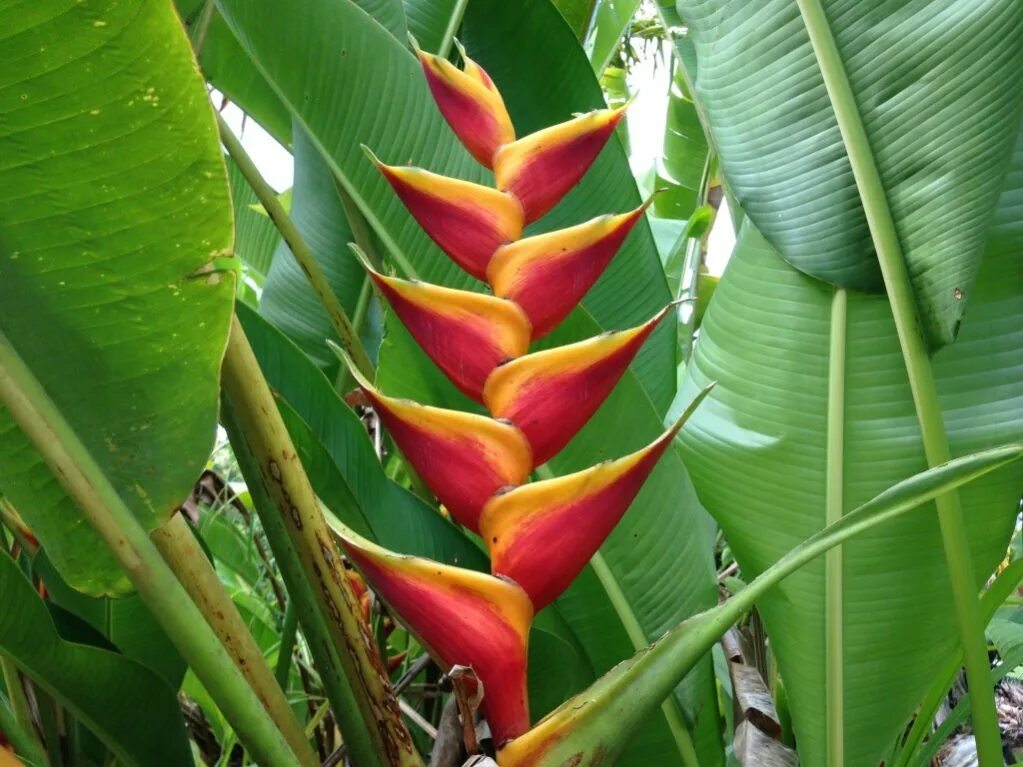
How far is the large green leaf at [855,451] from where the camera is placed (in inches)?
23.4

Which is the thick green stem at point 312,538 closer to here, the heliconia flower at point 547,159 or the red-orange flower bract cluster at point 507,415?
the red-orange flower bract cluster at point 507,415

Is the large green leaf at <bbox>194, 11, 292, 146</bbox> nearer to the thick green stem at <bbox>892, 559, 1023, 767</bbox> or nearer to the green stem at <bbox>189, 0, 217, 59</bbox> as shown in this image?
the green stem at <bbox>189, 0, 217, 59</bbox>

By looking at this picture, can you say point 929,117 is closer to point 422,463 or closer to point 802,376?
point 802,376

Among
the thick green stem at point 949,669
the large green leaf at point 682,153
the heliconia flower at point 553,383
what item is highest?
the large green leaf at point 682,153

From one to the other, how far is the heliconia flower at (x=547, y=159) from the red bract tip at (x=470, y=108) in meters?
0.03

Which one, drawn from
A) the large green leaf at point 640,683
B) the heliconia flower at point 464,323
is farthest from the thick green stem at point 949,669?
the heliconia flower at point 464,323

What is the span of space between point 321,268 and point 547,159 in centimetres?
51

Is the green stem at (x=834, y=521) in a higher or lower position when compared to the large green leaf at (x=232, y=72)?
lower

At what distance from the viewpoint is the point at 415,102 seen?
0.75 meters

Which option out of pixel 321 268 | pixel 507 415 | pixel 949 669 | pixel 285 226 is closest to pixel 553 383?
pixel 507 415

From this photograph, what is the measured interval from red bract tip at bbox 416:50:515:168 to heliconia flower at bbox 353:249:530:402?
0.40ft

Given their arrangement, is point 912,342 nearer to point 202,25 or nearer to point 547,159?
point 547,159

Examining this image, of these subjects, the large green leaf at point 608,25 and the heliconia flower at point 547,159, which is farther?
the large green leaf at point 608,25

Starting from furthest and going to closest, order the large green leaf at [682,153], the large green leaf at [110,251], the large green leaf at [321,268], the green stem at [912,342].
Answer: the large green leaf at [682,153], the large green leaf at [321,268], the green stem at [912,342], the large green leaf at [110,251]
